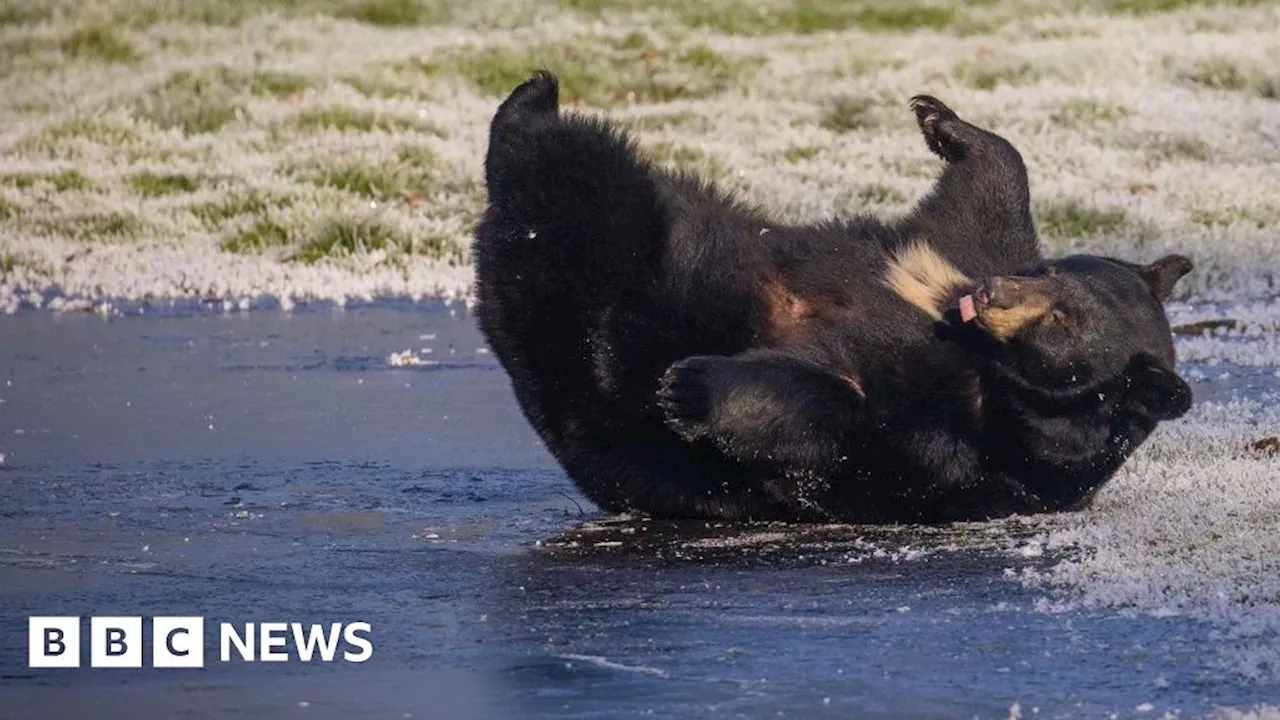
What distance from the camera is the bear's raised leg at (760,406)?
6000 mm

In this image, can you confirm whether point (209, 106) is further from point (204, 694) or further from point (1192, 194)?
point (204, 694)

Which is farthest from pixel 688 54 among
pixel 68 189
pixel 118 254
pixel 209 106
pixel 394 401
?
pixel 394 401

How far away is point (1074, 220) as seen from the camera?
1517cm

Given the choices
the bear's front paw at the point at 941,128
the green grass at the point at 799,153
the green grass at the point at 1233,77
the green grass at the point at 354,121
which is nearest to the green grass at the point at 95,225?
the green grass at the point at 354,121

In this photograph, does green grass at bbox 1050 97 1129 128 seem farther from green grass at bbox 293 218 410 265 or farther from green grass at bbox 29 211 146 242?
green grass at bbox 29 211 146 242

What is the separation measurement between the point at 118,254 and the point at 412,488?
8017mm

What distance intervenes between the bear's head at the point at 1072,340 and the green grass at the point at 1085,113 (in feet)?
43.1

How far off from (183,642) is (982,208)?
3.21 m

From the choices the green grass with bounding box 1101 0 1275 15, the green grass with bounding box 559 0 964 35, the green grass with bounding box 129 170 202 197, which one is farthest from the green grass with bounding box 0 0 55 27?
the green grass with bounding box 1101 0 1275 15

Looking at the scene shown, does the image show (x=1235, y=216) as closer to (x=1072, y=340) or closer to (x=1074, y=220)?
(x=1074, y=220)

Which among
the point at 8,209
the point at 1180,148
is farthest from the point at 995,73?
the point at 8,209

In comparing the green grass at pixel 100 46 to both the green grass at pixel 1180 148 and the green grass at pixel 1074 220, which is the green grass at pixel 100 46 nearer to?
the green grass at pixel 1180 148

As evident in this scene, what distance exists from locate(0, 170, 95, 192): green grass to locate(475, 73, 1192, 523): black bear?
1109cm

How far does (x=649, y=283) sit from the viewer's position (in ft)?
21.3
